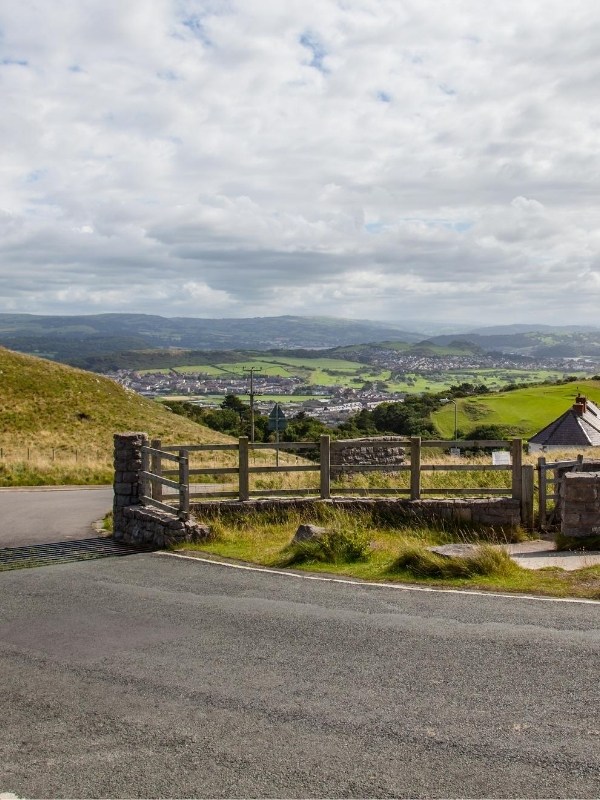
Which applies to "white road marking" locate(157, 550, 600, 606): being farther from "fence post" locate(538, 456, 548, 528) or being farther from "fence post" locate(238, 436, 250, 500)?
"fence post" locate(538, 456, 548, 528)

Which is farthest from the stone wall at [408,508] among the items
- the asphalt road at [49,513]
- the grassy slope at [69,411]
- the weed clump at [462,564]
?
the grassy slope at [69,411]

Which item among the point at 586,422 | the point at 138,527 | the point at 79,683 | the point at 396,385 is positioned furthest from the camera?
the point at 396,385

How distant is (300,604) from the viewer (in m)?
10.1

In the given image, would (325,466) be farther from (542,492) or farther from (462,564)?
(462,564)

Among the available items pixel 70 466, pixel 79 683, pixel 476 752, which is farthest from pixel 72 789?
pixel 70 466

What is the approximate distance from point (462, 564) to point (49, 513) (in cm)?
1180

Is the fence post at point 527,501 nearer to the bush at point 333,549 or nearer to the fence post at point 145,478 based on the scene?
the bush at point 333,549

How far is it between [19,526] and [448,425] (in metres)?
63.7

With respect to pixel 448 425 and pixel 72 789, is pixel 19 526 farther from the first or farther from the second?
pixel 448 425

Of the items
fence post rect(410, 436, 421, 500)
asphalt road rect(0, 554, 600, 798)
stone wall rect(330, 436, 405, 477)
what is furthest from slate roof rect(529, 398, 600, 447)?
asphalt road rect(0, 554, 600, 798)

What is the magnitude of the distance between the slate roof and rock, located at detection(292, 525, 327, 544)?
36581 millimetres

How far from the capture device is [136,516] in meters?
15.3

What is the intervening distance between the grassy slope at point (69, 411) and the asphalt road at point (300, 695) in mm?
37601

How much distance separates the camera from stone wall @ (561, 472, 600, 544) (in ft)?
44.1
